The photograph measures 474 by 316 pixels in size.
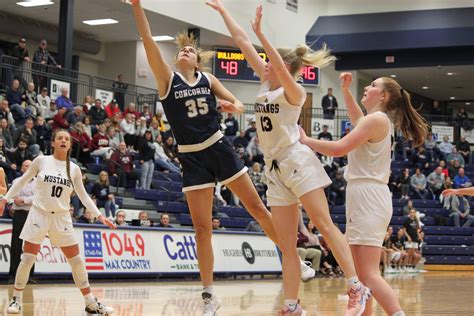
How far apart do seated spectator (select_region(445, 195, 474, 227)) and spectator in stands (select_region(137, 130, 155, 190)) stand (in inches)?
413

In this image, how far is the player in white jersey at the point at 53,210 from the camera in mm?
7664

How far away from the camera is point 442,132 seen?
1227 inches

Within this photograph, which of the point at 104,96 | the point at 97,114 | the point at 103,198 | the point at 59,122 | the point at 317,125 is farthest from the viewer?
the point at 317,125

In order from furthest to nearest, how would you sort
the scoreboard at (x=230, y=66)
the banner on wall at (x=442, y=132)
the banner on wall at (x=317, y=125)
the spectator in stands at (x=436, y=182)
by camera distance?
the scoreboard at (x=230, y=66), the banner on wall at (x=442, y=132), the banner on wall at (x=317, y=125), the spectator in stands at (x=436, y=182)

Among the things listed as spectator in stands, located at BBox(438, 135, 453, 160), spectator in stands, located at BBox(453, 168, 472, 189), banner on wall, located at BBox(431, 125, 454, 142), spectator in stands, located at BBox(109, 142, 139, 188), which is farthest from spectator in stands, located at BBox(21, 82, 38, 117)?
banner on wall, located at BBox(431, 125, 454, 142)

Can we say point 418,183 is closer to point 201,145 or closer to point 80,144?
point 80,144

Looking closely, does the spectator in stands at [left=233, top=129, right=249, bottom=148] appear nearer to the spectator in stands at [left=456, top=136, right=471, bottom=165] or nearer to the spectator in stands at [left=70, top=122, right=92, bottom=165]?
the spectator in stands at [left=70, top=122, right=92, bottom=165]

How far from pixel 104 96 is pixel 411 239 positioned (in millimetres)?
9804

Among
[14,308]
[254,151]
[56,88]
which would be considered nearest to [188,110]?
[14,308]

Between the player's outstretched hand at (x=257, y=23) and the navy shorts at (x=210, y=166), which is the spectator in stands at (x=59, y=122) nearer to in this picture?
the navy shorts at (x=210, y=166)

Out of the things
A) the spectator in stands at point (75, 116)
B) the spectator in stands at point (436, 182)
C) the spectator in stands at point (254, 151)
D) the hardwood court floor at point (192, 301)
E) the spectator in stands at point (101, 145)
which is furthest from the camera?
the spectator in stands at point (436, 182)

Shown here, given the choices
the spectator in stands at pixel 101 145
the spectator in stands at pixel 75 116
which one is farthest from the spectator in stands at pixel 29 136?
the spectator in stands at pixel 101 145

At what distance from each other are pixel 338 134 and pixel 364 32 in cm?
432

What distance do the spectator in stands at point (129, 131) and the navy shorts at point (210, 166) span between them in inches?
576
